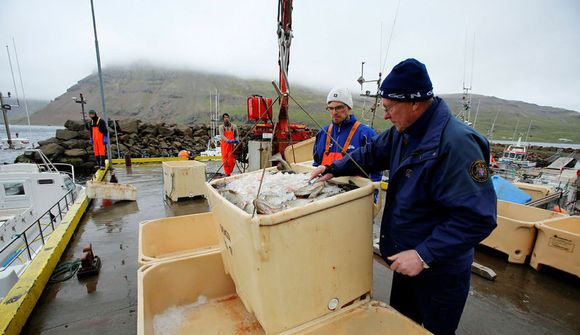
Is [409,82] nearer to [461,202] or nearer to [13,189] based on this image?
[461,202]

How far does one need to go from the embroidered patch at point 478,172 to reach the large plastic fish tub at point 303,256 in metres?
0.52

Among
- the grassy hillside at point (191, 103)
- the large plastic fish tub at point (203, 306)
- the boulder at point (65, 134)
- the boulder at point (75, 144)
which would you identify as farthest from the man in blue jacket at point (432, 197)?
the grassy hillside at point (191, 103)

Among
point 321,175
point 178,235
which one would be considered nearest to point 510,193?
point 321,175

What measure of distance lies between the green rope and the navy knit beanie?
410cm

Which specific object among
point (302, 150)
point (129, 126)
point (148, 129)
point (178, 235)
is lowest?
point (148, 129)

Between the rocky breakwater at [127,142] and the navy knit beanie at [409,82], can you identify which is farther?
the rocky breakwater at [127,142]

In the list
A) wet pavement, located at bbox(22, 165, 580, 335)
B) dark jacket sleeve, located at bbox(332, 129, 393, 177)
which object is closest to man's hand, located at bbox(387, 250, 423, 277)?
dark jacket sleeve, located at bbox(332, 129, 393, 177)

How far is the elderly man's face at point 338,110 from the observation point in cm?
296

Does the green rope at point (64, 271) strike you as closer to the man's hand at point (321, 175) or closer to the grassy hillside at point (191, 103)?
the man's hand at point (321, 175)

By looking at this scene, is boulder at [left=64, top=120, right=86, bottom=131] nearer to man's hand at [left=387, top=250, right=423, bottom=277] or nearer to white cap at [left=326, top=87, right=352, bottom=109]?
white cap at [left=326, top=87, right=352, bottom=109]

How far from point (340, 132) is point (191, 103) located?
154 m

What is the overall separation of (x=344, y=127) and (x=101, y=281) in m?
3.40

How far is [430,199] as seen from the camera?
1446 mm

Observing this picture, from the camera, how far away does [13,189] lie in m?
7.71
